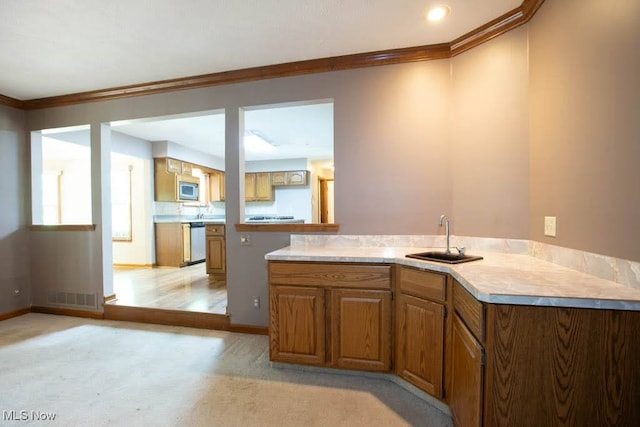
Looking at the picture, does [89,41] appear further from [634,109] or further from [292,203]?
[292,203]

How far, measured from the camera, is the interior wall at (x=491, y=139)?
1956 millimetres

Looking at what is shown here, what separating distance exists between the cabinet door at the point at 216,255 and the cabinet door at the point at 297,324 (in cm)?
271

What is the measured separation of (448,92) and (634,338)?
1972 mm

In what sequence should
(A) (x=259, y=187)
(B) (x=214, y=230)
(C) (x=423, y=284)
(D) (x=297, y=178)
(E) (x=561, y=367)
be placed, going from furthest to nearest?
(A) (x=259, y=187) < (D) (x=297, y=178) < (B) (x=214, y=230) < (C) (x=423, y=284) < (E) (x=561, y=367)

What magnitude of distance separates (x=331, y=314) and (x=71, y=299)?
335cm

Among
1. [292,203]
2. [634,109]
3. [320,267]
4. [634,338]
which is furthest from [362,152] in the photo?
[292,203]

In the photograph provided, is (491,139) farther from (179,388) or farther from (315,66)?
(179,388)

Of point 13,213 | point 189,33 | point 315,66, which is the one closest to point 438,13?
point 315,66

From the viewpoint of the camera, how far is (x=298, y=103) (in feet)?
8.80

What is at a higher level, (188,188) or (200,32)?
(200,32)

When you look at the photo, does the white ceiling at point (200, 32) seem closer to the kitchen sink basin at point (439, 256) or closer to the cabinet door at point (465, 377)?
the kitchen sink basin at point (439, 256)

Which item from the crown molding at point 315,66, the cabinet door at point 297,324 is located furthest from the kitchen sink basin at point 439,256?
the crown molding at point 315,66

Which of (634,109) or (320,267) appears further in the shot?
(320,267)

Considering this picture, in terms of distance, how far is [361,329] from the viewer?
196 centimetres
